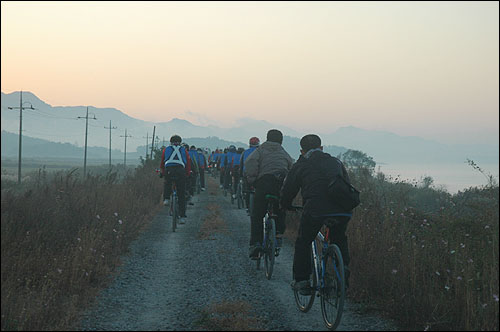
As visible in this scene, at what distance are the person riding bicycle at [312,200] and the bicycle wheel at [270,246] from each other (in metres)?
1.75

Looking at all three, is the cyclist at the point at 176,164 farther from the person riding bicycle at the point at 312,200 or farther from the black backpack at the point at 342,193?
the black backpack at the point at 342,193

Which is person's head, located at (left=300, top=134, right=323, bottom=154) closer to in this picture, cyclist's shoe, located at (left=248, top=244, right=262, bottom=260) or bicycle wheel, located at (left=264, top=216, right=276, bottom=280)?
bicycle wheel, located at (left=264, top=216, right=276, bottom=280)

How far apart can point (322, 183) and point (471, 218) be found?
2.87 metres

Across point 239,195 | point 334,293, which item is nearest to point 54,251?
point 334,293

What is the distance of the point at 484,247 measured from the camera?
624 centimetres

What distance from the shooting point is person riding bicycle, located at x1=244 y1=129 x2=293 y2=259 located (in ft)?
27.6

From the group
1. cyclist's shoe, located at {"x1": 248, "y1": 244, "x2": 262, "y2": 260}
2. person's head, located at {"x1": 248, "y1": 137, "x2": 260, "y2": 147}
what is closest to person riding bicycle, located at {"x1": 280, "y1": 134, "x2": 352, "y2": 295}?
cyclist's shoe, located at {"x1": 248, "y1": 244, "x2": 262, "y2": 260}

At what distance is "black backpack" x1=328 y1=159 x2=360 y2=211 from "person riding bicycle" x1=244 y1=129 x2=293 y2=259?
8.78ft

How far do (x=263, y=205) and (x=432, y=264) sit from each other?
9.87 ft

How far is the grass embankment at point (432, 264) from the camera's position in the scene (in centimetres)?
530

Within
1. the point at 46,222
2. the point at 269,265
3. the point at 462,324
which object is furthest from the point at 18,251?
the point at 462,324

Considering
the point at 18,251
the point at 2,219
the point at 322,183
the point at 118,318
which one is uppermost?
the point at 322,183

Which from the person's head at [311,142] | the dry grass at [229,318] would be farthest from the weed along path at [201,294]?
the person's head at [311,142]

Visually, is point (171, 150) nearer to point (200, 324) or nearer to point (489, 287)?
point (200, 324)
